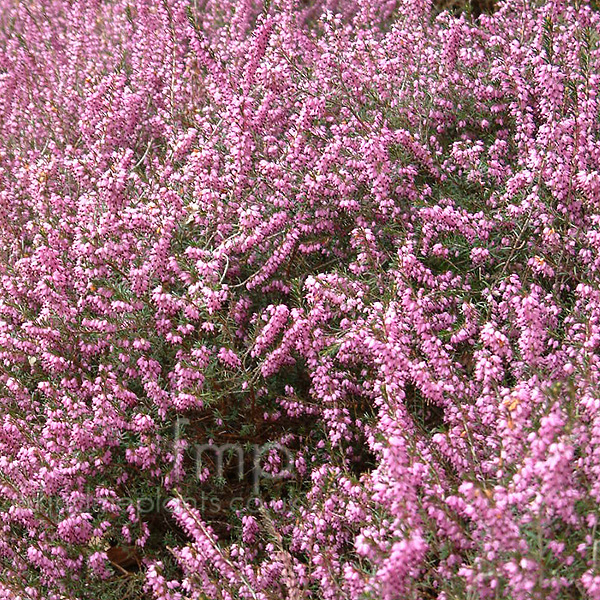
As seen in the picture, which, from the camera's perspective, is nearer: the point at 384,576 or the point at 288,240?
the point at 384,576

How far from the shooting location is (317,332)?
3980 millimetres

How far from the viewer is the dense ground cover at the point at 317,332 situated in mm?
3238

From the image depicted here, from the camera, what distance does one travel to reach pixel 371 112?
206 inches

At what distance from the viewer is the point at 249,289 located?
4.77m

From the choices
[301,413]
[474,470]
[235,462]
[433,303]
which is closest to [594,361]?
[474,470]

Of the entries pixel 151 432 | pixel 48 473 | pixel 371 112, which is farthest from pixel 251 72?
pixel 48 473

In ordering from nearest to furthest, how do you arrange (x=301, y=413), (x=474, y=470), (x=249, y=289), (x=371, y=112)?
(x=474, y=470)
(x=301, y=413)
(x=249, y=289)
(x=371, y=112)

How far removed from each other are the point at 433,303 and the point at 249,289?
1214 millimetres

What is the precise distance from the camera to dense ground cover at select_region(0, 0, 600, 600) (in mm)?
3238

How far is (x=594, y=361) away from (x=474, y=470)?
0.71 m

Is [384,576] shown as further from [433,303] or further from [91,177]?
[91,177]

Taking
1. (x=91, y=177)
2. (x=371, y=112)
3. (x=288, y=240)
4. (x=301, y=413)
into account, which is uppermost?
(x=371, y=112)

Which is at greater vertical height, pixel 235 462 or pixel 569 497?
pixel 569 497

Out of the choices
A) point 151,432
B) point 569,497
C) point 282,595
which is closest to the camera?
point 569,497
